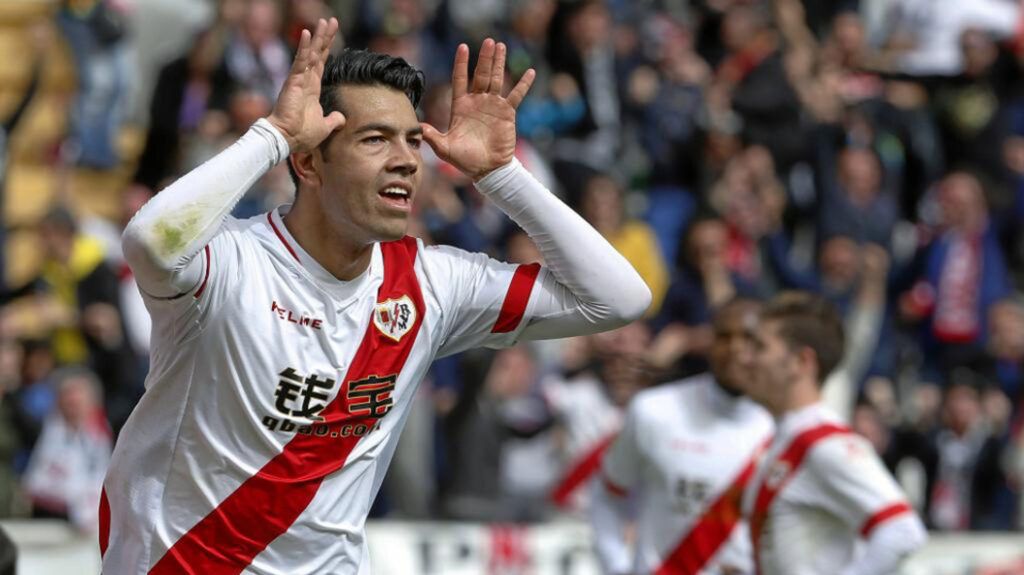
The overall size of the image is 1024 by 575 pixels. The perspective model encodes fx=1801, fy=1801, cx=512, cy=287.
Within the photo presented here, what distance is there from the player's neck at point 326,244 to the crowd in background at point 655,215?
5.94m

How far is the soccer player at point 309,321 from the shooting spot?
5055 millimetres

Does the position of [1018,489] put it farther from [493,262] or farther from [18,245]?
[493,262]

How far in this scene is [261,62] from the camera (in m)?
13.9

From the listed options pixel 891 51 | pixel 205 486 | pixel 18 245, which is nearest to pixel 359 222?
pixel 205 486

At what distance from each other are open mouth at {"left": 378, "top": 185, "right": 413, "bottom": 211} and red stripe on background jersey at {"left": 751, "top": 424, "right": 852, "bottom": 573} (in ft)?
8.37

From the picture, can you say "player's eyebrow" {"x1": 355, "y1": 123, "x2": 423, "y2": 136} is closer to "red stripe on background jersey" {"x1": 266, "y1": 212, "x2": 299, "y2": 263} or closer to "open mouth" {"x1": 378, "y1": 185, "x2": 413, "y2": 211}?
"open mouth" {"x1": 378, "y1": 185, "x2": 413, "y2": 211}

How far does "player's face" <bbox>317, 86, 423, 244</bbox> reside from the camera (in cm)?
520

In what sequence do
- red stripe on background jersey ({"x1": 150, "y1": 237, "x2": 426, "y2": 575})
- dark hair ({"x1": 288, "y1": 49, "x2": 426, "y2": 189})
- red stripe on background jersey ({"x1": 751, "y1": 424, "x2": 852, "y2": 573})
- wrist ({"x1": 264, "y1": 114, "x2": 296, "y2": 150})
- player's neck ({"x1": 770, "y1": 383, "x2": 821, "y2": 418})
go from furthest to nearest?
player's neck ({"x1": 770, "y1": 383, "x2": 821, "y2": 418}), red stripe on background jersey ({"x1": 751, "y1": 424, "x2": 852, "y2": 573}), dark hair ({"x1": 288, "y1": 49, "x2": 426, "y2": 189}), red stripe on background jersey ({"x1": 150, "y1": 237, "x2": 426, "y2": 575}), wrist ({"x1": 264, "y1": 114, "x2": 296, "y2": 150})

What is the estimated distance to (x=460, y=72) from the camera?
17.9 feet

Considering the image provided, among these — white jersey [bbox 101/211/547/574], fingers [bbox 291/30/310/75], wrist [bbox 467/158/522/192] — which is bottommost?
white jersey [bbox 101/211/547/574]

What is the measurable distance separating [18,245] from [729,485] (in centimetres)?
684

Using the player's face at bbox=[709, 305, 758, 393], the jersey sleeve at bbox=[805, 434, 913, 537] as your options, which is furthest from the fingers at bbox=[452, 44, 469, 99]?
the player's face at bbox=[709, 305, 758, 393]

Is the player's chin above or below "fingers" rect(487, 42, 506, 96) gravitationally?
below

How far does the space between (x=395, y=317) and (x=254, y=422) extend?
0.57m
